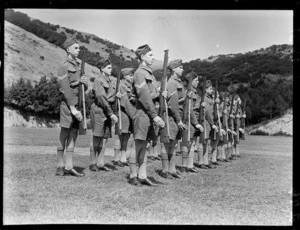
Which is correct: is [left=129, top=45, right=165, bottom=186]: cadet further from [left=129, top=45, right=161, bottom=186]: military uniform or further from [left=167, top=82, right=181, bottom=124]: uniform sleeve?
[left=167, top=82, right=181, bottom=124]: uniform sleeve

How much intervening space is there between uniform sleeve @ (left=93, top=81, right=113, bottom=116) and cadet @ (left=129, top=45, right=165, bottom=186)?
1.59 meters

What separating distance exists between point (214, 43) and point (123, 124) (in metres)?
3.14

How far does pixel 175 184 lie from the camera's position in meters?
9.09

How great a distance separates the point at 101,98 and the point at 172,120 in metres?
1.76

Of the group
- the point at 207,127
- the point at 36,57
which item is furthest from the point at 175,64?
the point at 36,57

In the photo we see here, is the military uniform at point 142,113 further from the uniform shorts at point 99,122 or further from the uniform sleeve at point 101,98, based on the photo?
the uniform shorts at point 99,122

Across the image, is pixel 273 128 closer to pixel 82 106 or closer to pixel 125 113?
pixel 125 113

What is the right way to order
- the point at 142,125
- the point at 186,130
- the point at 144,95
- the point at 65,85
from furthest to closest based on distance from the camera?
the point at 186,130 → the point at 65,85 → the point at 142,125 → the point at 144,95

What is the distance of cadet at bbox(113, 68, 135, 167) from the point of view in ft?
36.4

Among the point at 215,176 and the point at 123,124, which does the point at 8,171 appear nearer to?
the point at 123,124

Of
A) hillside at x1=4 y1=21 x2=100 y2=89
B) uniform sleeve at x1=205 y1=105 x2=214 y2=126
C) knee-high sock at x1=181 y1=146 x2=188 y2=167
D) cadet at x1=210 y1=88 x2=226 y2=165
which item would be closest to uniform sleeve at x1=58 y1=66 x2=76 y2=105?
knee-high sock at x1=181 y1=146 x2=188 y2=167

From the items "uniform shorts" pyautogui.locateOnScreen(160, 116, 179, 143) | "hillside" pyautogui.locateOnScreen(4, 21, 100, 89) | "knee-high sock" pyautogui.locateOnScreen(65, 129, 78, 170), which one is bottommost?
"knee-high sock" pyautogui.locateOnScreen(65, 129, 78, 170)

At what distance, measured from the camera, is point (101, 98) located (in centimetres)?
1012
